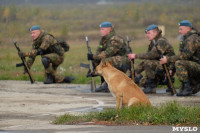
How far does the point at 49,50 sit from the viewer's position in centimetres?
1992

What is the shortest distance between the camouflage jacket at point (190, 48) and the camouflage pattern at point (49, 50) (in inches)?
196

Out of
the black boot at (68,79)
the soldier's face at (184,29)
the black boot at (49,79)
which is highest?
the soldier's face at (184,29)

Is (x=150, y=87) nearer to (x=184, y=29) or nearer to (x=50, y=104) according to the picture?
(x=184, y=29)

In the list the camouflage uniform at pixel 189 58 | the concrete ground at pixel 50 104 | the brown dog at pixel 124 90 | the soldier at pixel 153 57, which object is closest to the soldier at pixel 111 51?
the soldier at pixel 153 57

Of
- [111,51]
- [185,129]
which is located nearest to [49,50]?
[111,51]

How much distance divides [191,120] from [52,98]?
605 centimetres

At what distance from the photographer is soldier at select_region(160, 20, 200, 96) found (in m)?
15.6

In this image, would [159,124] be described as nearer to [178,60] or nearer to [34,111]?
[34,111]

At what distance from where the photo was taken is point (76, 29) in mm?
59188

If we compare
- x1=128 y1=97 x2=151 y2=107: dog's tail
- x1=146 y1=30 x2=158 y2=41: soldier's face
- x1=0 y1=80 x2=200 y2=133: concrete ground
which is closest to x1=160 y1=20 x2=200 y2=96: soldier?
x1=0 y1=80 x2=200 y2=133: concrete ground

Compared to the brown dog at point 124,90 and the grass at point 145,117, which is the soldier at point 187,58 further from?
the grass at point 145,117

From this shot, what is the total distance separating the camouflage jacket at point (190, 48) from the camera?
15633 mm

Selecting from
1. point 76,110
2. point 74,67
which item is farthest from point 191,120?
point 74,67

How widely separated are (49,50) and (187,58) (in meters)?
5.77
